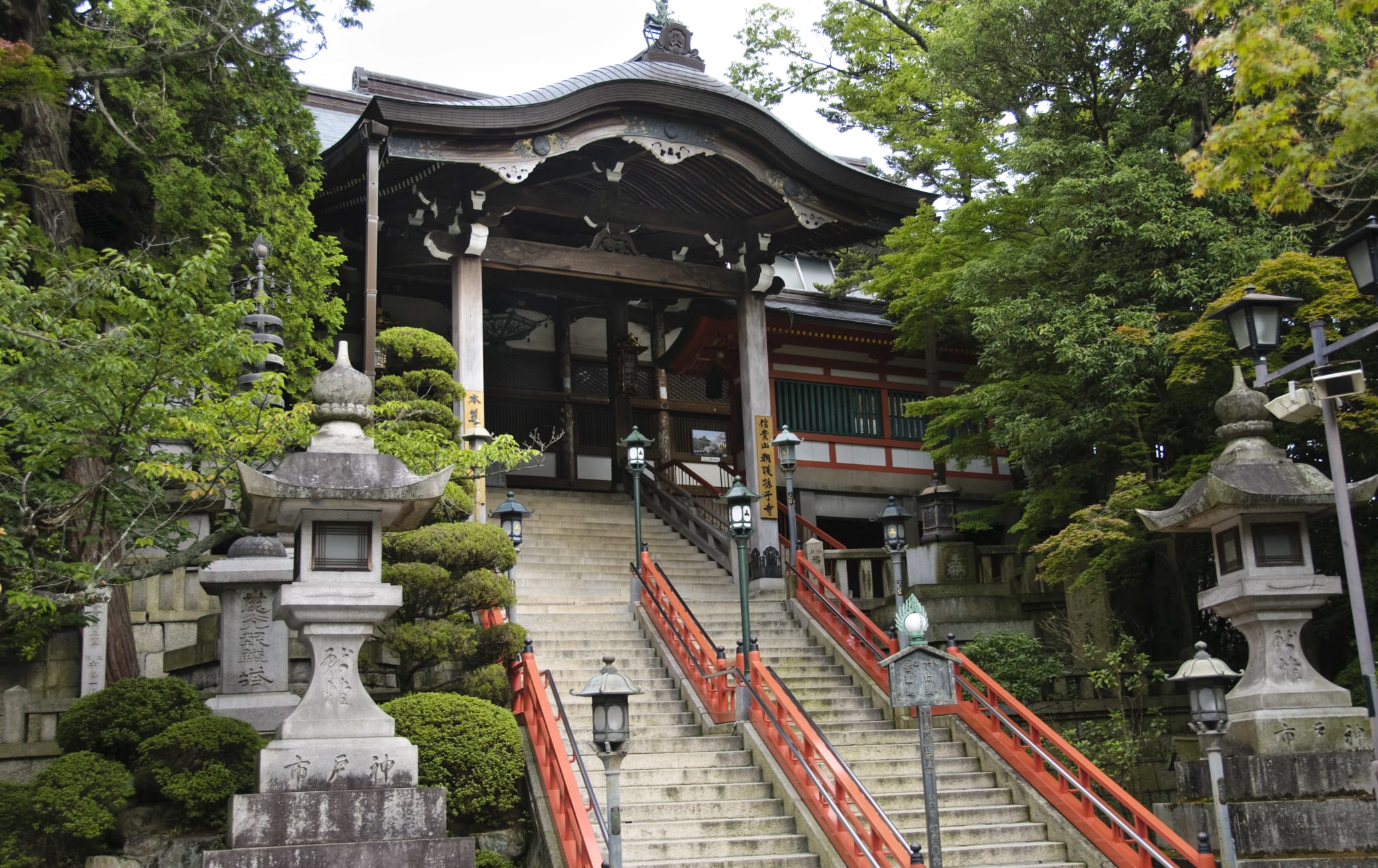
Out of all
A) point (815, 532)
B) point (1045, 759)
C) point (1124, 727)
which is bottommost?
point (1045, 759)

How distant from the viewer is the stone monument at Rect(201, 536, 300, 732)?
10961 millimetres

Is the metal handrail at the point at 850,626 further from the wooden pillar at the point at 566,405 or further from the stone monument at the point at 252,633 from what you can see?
the wooden pillar at the point at 566,405

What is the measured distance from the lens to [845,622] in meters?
14.4

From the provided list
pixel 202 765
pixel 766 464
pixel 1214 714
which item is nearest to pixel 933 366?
pixel 766 464

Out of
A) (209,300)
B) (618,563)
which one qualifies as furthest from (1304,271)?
(209,300)

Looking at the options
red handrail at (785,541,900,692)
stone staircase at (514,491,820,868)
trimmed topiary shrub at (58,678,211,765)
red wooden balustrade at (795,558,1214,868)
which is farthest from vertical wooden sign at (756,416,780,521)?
trimmed topiary shrub at (58,678,211,765)

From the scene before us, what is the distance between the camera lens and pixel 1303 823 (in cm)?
972

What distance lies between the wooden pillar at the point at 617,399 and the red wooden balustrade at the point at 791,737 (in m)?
6.77

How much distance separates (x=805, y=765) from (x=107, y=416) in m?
6.23

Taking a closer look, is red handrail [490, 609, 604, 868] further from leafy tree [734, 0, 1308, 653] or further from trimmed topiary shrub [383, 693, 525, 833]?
leafy tree [734, 0, 1308, 653]

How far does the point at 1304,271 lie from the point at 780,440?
6202 mm

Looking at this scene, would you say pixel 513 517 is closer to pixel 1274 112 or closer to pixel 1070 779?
pixel 1070 779

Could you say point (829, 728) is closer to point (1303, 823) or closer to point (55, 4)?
point (1303, 823)

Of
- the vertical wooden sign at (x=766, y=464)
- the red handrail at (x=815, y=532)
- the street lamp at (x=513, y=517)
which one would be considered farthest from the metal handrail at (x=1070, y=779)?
the red handrail at (x=815, y=532)
